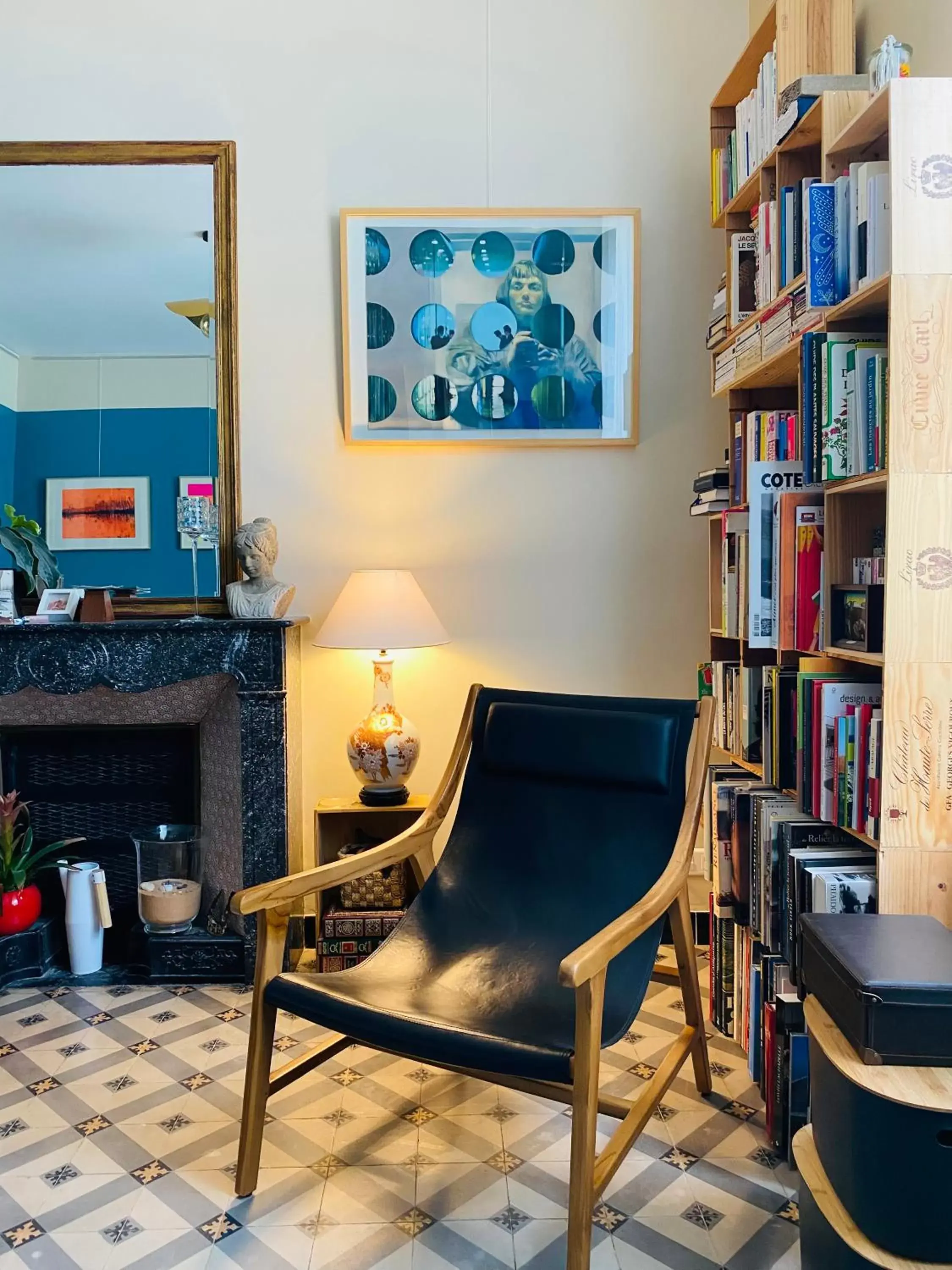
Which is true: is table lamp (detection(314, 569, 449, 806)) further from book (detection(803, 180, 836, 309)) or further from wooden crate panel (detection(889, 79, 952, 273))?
wooden crate panel (detection(889, 79, 952, 273))

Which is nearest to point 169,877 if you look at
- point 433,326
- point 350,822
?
point 350,822

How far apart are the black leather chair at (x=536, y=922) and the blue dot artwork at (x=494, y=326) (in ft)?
3.90

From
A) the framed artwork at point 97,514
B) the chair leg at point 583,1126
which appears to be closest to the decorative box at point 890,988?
the chair leg at point 583,1126

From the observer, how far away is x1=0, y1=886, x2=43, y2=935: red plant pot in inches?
112

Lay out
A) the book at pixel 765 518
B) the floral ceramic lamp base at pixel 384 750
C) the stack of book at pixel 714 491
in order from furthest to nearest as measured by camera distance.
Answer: the floral ceramic lamp base at pixel 384 750 → the stack of book at pixel 714 491 → the book at pixel 765 518

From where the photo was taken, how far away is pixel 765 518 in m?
2.13

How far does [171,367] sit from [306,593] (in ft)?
2.60

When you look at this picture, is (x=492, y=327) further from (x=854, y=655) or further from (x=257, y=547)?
(x=854, y=655)

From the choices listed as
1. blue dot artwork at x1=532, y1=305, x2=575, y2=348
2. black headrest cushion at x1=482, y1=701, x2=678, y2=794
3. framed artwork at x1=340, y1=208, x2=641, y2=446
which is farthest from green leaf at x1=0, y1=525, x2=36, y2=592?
blue dot artwork at x1=532, y1=305, x2=575, y2=348

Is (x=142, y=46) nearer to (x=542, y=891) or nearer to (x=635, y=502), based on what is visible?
(x=635, y=502)

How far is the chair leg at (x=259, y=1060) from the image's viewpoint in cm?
183

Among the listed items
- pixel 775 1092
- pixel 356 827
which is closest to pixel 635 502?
pixel 356 827

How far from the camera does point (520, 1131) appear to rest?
2080 mm

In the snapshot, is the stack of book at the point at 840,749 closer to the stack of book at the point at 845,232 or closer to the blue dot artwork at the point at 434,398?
the stack of book at the point at 845,232
